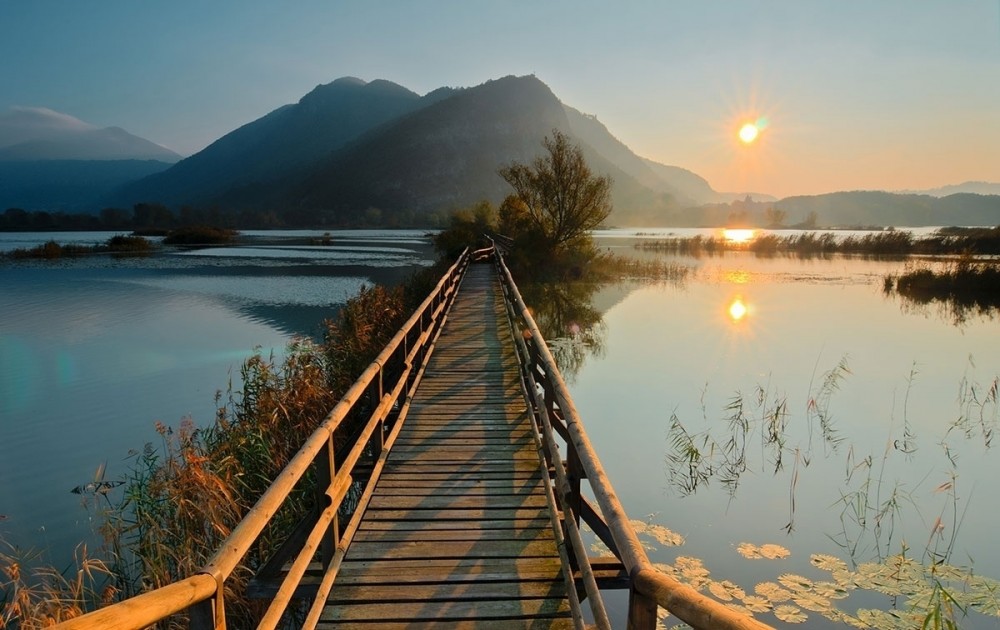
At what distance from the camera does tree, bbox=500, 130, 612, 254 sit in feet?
118

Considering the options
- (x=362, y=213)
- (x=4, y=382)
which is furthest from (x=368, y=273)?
(x=362, y=213)

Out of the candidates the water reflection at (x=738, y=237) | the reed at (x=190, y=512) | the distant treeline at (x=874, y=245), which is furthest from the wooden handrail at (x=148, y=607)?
the water reflection at (x=738, y=237)

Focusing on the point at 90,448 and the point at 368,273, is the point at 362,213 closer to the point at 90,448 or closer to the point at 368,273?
the point at 368,273

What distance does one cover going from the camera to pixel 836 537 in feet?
24.7

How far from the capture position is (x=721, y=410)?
12578 millimetres

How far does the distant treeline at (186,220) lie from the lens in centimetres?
14262

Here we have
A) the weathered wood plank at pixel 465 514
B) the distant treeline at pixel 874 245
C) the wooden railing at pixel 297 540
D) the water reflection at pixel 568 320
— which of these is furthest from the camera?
the distant treeline at pixel 874 245

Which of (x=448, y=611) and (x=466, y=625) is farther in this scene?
(x=448, y=611)

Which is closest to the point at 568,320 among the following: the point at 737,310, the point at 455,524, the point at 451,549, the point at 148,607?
the point at 737,310

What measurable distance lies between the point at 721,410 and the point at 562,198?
→ 25942mm

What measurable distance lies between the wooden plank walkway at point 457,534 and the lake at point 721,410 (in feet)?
6.68

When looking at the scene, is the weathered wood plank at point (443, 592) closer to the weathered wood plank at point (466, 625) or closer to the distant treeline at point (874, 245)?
the weathered wood plank at point (466, 625)

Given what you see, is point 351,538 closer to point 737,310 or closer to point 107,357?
point 107,357

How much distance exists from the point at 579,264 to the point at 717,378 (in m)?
22.1
